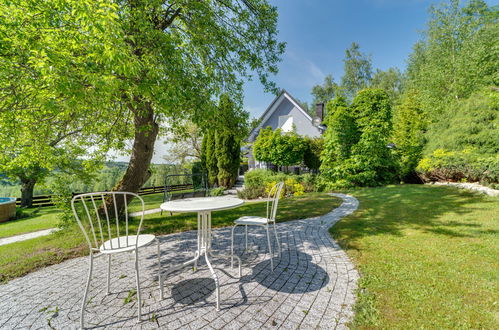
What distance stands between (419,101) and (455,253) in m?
14.9

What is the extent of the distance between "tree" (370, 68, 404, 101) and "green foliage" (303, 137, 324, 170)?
18858mm

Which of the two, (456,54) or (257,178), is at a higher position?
(456,54)

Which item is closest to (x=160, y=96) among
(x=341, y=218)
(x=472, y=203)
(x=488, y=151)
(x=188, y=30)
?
(x=188, y=30)

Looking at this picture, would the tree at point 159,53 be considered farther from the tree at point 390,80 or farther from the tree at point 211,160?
the tree at point 390,80

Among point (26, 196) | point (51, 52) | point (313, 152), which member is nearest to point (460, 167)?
point (313, 152)

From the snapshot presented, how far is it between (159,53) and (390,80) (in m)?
31.1

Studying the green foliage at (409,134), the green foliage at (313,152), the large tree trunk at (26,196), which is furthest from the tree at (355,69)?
the large tree trunk at (26,196)

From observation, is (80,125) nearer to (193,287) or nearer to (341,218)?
(193,287)

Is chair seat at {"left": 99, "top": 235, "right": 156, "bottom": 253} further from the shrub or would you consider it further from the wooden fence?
the wooden fence

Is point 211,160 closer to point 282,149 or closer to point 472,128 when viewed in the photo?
point 282,149

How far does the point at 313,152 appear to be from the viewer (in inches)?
497

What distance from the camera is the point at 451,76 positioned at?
43.0ft

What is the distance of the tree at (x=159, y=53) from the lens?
292 centimetres

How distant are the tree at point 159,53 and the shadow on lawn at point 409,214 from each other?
4.08m
